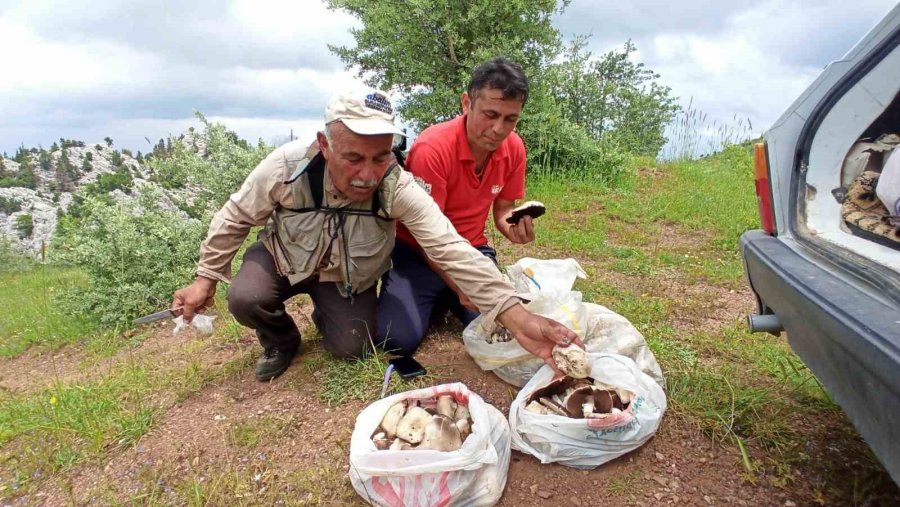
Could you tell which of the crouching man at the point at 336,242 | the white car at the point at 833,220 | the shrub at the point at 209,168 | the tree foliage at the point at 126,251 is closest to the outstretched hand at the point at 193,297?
the crouching man at the point at 336,242

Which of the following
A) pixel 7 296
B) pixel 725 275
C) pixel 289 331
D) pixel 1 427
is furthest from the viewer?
pixel 7 296

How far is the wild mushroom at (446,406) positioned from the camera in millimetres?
1935

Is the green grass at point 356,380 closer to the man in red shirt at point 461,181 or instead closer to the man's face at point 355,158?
the man in red shirt at point 461,181

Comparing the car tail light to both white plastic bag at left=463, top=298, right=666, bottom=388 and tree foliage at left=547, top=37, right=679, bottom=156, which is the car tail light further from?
tree foliage at left=547, top=37, right=679, bottom=156

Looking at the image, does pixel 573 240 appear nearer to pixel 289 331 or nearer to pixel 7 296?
pixel 289 331

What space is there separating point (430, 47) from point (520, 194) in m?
3.97

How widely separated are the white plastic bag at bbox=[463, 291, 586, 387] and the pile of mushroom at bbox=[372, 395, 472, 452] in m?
0.42

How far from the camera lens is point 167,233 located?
4484 mm

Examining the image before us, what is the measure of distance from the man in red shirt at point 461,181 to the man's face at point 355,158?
0.46 metres

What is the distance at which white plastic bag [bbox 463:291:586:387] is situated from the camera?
2314 millimetres

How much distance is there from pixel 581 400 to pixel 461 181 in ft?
4.71

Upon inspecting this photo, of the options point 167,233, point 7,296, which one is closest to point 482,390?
point 167,233

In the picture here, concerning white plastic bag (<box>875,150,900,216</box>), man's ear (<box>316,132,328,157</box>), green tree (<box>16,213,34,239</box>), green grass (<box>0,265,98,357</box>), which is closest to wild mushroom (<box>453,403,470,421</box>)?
man's ear (<box>316,132,328,157</box>)

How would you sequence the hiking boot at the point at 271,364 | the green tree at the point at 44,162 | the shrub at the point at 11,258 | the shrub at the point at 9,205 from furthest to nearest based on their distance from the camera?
the green tree at the point at 44,162 → the shrub at the point at 9,205 → the shrub at the point at 11,258 → the hiking boot at the point at 271,364
